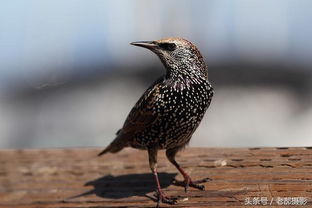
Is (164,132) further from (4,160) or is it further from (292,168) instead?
(4,160)

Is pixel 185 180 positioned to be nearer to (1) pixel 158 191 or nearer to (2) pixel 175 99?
(1) pixel 158 191

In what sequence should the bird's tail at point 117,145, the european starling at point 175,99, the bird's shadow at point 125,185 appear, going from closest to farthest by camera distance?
1. the european starling at point 175,99
2. the bird's shadow at point 125,185
3. the bird's tail at point 117,145

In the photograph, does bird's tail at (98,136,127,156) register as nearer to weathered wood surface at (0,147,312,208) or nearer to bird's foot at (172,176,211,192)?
weathered wood surface at (0,147,312,208)

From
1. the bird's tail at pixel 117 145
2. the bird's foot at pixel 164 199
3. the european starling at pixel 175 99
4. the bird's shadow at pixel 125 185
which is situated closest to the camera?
the bird's foot at pixel 164 199

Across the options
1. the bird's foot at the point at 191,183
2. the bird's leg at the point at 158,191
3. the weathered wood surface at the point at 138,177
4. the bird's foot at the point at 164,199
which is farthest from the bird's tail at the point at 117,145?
the bird's foot at the point at 164,199

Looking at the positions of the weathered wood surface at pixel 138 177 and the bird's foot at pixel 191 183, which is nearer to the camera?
the weathered wood surface at pixel 138 177

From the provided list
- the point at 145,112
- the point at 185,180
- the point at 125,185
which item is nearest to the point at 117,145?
the point at 125,185

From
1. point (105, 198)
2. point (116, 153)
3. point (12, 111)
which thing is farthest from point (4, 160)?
point (12, 111)

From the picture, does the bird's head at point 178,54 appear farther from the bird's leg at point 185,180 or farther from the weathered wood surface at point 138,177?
the weathered wood surface at point 138,177
